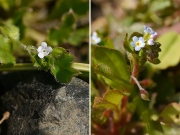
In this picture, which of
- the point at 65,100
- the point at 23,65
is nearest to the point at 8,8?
the point at 23,65

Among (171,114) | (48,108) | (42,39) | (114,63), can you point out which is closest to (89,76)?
(114,63)

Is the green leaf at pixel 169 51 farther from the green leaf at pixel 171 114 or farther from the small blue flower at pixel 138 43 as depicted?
the small blue flower at pixel 138 43

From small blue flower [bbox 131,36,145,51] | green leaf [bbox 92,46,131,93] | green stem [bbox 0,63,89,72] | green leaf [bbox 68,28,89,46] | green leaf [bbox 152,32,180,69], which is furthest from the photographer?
green leaf [bbox 68,28,89,46]

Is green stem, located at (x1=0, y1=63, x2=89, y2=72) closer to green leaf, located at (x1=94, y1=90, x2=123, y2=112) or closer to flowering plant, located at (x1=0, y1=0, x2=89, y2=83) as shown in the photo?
flowering plant, located at (x1=0, y1=0, x2=89, y2=83)

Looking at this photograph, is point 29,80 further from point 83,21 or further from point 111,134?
point 83,21

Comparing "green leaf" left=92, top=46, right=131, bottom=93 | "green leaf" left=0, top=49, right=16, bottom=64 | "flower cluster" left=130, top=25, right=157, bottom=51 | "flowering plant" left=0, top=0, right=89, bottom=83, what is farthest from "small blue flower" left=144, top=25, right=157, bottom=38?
"green leaf" left=0, top=49, right=16, bottom=64

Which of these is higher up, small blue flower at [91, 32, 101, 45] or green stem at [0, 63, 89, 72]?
small blue flower at [91, 32, 101, 45]

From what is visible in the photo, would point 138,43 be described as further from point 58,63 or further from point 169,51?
point 169,51
